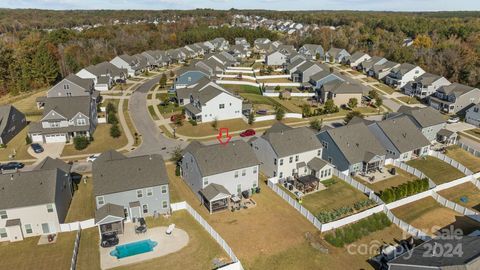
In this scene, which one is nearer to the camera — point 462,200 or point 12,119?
point 462,200

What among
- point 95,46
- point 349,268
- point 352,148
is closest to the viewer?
point 349,268

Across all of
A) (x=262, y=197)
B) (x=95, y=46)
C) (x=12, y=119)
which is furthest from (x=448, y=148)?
(x=95, y=46)

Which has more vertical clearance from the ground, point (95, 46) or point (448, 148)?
point (95, 46)

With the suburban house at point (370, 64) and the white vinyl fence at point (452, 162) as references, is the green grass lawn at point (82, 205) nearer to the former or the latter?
the white vinyl fence at point (452, 162)

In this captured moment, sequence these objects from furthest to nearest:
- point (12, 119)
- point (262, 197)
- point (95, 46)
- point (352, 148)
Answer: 1. point (95, 46)
2. point (12, 119)
3. point (352, 148)
4. point (262, 197)

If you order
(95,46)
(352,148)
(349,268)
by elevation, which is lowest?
(349,268)

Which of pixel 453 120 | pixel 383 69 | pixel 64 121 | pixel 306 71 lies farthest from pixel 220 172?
pixel 383 69

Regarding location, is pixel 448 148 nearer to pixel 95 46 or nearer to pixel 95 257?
pixel 95 257

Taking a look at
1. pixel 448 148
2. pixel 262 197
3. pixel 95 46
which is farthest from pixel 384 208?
pixel 95 46
